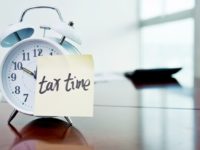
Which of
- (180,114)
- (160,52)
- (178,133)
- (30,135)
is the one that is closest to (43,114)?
(30,135)

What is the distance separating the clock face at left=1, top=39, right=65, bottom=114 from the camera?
0.55 m

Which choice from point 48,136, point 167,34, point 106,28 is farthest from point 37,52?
point 167,34

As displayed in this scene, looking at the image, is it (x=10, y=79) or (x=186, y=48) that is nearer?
(x=10, y=79)

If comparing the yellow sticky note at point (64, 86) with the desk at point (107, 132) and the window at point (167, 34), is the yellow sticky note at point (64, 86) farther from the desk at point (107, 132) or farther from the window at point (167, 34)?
the window at point (167, 34)

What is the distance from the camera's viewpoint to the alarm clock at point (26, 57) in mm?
548

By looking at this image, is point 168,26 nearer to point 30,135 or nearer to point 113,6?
point 113,6

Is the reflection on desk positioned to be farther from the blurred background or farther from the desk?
the blurred background

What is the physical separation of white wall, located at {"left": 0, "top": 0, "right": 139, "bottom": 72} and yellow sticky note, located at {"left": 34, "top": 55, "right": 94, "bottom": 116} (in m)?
2.80

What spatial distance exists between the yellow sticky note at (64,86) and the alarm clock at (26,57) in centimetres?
4

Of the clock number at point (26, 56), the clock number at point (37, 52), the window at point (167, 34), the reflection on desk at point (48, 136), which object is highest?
the window at point (167, 34)

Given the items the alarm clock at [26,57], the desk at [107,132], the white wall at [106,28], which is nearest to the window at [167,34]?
the white wall at [106,28]

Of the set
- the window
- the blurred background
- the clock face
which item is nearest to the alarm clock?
the clock face

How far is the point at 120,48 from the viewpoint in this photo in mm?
4113

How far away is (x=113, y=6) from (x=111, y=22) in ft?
0.68
